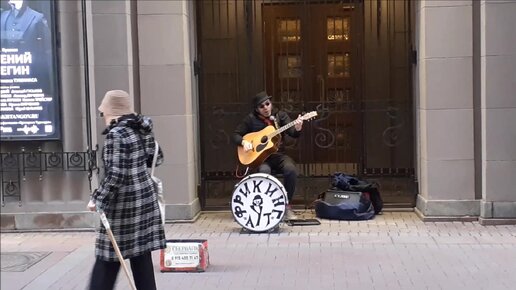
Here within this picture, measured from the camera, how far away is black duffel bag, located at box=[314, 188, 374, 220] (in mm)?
9844

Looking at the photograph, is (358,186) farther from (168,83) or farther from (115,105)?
(115,105)

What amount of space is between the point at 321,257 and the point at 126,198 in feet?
9.87

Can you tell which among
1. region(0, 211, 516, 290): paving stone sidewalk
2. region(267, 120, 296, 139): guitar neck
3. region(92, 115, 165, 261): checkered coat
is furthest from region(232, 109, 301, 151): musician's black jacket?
region(92, 115, 165, 261): checkered coat

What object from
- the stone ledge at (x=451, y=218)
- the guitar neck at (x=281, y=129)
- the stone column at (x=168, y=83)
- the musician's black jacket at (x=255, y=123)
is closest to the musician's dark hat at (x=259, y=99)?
the musician's black jacket at (x=255, y=123)

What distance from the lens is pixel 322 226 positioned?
31.6 ft

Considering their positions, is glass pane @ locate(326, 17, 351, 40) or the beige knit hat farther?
glass pane @ locate(326, 17, 351, 40)

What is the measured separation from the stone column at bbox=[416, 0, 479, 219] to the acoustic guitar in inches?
60.4

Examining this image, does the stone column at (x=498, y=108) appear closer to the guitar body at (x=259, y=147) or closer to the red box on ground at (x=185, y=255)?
the guitar body at (x=259, y=147)

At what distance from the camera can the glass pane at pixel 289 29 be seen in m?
10.6

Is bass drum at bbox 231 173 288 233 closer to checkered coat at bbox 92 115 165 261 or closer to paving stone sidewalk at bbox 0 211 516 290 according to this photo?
paving stone sidewalk at bbox 0 211 516 290

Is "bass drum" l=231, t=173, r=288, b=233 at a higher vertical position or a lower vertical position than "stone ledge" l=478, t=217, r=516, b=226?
higher

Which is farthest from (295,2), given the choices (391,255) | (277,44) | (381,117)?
(391,255)

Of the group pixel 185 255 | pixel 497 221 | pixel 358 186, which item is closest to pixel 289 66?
pixel 358 186

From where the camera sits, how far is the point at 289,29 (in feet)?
35.1
